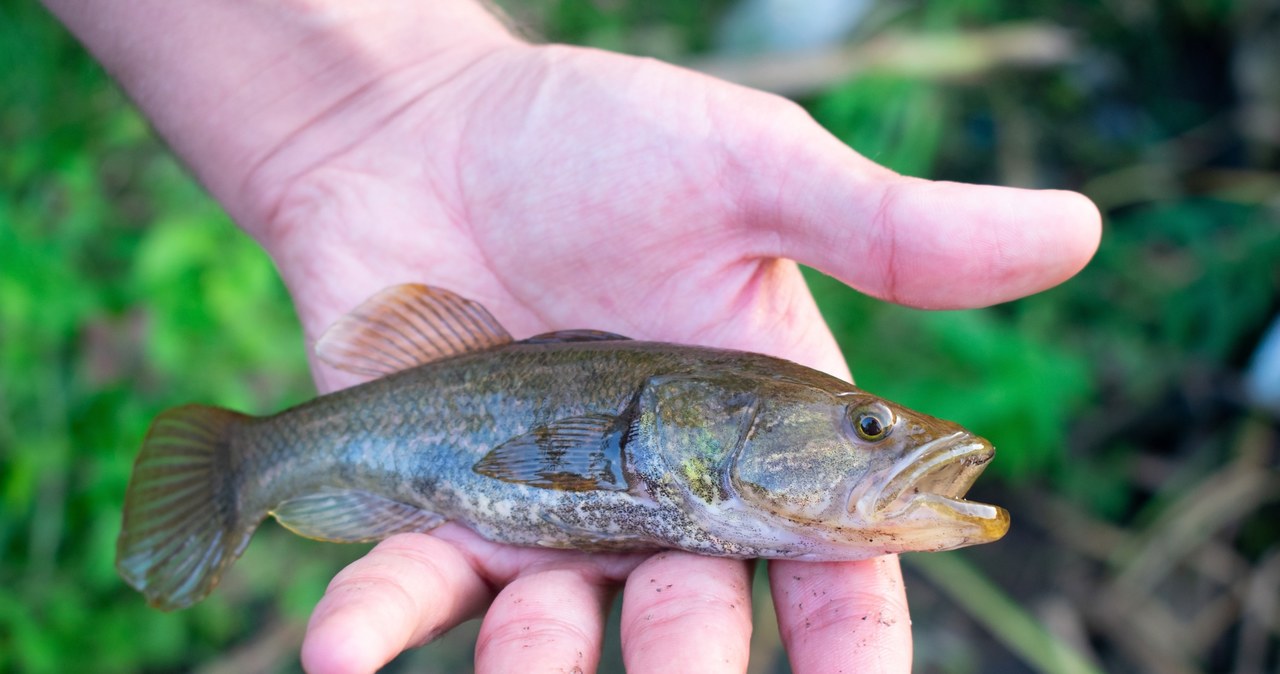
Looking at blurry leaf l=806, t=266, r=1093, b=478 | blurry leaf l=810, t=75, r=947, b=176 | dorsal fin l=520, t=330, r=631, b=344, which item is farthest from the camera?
blurry leaf l=810, t=75, r=947, b=176

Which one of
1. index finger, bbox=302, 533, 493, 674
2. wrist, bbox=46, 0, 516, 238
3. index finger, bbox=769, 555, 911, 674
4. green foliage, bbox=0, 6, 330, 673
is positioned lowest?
green foliage, bbox=0, 6, 330, 673

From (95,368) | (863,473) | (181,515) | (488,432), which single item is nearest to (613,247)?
(488,432)

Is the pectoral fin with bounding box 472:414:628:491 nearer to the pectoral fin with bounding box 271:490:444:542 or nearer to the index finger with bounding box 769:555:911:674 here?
the pectoral fin with bounding box 271:490:444:542

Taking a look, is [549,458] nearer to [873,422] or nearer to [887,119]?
[873,422]

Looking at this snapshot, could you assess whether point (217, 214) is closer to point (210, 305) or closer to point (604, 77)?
point (210, 305)

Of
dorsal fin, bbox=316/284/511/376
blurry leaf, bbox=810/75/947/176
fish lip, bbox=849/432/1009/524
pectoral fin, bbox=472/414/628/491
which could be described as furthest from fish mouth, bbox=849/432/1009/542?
blurry leaf, bbox=810/75/947/176

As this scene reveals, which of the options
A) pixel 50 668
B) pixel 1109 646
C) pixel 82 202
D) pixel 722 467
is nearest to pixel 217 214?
pixel 82 202
